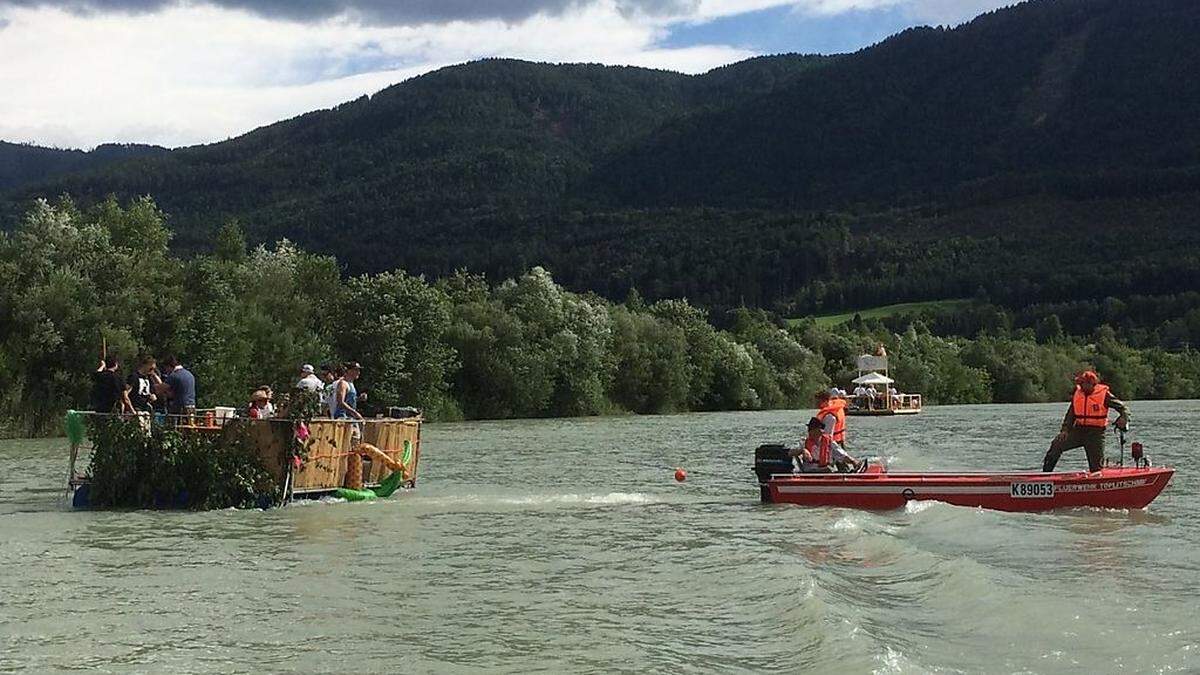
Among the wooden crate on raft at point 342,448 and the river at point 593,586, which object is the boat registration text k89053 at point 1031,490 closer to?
the river at point 593,586

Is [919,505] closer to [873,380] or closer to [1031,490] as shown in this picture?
[1031,490]

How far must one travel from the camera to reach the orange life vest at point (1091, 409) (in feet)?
79.7

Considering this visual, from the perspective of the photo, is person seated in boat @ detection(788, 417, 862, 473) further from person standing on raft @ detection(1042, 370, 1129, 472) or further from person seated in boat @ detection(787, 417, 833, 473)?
person standing on raft @ detection(1042, 370, 1129, 472)

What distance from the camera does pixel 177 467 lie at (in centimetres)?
2288

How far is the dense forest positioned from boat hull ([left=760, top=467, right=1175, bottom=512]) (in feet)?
127

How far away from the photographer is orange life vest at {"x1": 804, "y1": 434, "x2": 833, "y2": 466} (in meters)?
24.6

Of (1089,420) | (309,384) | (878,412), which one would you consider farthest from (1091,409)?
(878,412)

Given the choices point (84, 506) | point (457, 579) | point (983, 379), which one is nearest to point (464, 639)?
point (457, 579)

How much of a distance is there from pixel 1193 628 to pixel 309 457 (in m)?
15.1

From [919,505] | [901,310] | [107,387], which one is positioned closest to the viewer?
[919,505]

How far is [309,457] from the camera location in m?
23.3

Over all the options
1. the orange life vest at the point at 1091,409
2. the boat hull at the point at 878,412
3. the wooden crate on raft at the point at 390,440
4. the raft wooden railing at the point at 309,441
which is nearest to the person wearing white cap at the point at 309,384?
the raft wooden railing at the point at 309,441

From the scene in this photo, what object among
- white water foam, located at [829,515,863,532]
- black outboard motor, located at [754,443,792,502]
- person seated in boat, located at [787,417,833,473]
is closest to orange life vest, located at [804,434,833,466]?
person seated in boat, located at [787,417,833,473]

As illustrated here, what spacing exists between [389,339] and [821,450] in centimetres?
4912
